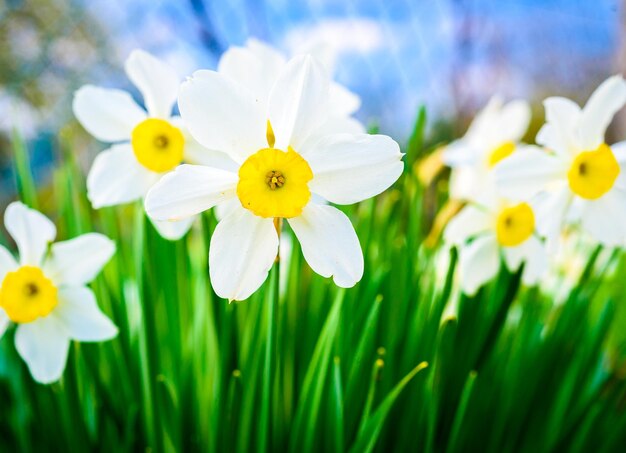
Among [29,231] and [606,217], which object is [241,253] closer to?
[29,231]

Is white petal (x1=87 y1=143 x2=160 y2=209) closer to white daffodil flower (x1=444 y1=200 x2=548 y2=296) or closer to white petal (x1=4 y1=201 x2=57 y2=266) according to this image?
white petal (x1=4 y1=201 x2=57 y2=266)

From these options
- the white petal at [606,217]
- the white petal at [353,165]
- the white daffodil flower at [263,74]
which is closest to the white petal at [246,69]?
the white daffodil flower at [263,74]

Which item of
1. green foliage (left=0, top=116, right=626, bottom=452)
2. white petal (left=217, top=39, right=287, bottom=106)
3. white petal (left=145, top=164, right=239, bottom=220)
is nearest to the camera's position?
white petal (left=145, top=164, right=239, bottom=220)

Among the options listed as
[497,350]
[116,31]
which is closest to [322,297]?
[497,350]

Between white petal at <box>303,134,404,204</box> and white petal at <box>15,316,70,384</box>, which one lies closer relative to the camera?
white petal at <box>303,134,404,204</box>

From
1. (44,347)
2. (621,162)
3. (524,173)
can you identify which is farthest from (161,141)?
(621,162)

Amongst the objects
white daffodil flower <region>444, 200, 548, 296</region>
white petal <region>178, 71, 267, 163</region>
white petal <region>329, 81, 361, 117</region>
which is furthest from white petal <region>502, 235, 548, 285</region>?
white petal <region>178, 71, 267, 163</region>

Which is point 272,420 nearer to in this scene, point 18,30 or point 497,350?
point 497,350
